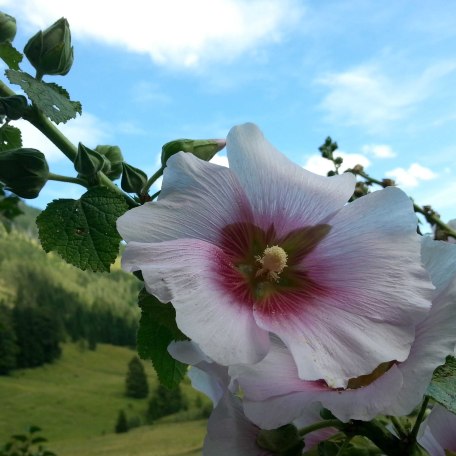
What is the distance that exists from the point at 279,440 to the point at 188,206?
5.3 inches

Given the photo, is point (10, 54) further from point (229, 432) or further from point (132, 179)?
point (229, 432)

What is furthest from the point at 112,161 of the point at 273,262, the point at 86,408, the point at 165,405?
the point at 86,408

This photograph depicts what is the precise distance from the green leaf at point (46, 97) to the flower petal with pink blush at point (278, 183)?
0.12 m

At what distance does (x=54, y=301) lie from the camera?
500 centimetres

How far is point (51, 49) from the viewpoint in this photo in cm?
38

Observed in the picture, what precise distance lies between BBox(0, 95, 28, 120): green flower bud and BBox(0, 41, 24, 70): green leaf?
76 mm

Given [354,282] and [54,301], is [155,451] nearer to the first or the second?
[54,301]

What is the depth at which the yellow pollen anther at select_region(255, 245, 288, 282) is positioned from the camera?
0.95 feet

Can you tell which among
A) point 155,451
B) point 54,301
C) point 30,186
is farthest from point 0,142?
point 54,301

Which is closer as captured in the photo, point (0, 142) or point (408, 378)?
point (408, 378)

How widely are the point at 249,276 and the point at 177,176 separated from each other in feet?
0.24

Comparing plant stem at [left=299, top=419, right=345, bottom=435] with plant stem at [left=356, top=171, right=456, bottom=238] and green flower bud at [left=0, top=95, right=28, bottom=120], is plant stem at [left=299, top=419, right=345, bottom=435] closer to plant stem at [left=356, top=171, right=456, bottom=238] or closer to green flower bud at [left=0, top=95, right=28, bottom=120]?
green flower bud at [left=0, top=95, right=28, bottom=120]

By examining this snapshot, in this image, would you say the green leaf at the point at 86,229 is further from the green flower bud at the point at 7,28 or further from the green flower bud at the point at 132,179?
the green flower bud at the point at 7,28

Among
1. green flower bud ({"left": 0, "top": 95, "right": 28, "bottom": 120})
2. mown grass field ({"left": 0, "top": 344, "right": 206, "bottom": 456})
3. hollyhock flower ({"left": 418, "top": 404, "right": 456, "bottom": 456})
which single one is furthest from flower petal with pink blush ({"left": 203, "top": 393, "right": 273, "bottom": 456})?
mown grass field ({"left": 0, "top": 344, "right": 206, "bottom": 456})
